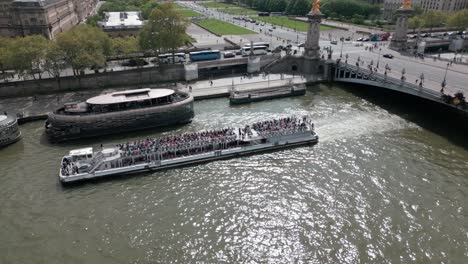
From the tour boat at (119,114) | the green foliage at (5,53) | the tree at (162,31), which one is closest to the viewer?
the tour boat at (119,114)

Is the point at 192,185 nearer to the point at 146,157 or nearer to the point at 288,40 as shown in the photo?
the point at 146,157

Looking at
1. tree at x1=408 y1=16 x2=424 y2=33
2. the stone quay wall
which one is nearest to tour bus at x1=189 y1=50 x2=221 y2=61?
the stone quay wall

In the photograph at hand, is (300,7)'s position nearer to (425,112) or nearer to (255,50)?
(255,50)

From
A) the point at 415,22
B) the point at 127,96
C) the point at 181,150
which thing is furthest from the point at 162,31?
the point at 415,22

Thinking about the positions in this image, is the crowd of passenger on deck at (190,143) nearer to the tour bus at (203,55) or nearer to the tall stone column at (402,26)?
the tour bus at (203,55)

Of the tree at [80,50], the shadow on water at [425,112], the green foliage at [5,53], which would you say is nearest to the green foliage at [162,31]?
the tree at [80,50]

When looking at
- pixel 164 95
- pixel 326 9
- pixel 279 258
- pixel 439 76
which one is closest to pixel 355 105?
pixel 439 76

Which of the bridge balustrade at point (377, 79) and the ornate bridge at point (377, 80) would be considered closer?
the ornate bridge at point (377, 80)
